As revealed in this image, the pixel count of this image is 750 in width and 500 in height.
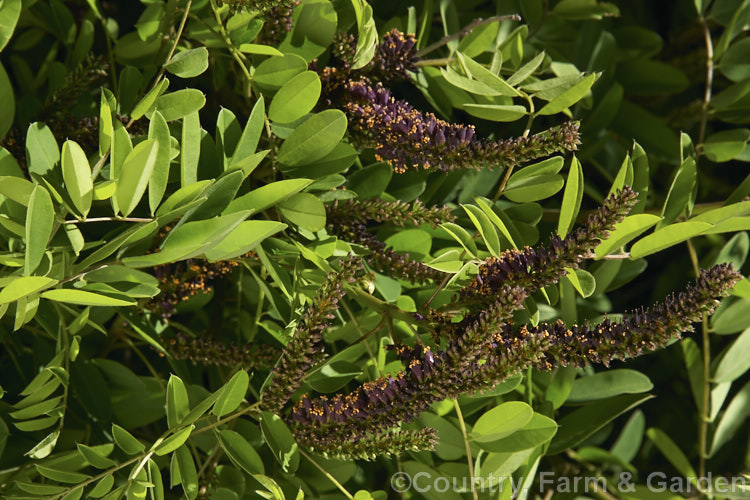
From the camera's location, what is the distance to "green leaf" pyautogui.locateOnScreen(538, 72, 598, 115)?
46cm

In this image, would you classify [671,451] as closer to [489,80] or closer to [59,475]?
[489,80]

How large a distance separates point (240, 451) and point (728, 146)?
0.48m

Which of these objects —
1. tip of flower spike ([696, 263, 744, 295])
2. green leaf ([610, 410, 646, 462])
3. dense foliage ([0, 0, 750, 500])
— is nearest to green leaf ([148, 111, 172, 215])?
dense foliage ([0, 0, 750, 500])

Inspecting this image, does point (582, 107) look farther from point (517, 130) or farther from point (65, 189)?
point (65, 189)

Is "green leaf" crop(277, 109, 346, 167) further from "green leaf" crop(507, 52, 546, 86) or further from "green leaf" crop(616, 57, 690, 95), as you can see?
"green leaf" crop(616, 57, 690, 95)

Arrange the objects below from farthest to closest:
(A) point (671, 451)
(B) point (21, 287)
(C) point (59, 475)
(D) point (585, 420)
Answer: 1. (A) point (671, 451)
2. (D) point (585, 420)
3. (C) point (59, 475)
4. (B) point (21, 287)

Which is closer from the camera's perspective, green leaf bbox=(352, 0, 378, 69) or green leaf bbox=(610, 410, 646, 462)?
green leaf bbox=(352, 0, 378, 69)

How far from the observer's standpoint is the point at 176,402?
0.45 meters

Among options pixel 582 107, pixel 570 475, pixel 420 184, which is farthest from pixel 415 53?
pixel 570 475

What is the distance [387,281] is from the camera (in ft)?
1.63

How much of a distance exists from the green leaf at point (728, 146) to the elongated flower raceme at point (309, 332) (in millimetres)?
373

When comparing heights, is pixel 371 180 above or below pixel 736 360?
above

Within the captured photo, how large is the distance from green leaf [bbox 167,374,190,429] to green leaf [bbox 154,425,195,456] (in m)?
0.01

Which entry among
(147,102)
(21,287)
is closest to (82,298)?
(21,287)
